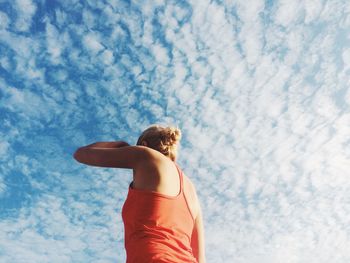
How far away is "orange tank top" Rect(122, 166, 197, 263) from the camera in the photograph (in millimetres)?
2891

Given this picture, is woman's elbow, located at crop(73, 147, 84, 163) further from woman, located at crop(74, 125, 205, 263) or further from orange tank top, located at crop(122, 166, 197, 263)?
orange tank top, located at crop(122, 166, 197, 263)

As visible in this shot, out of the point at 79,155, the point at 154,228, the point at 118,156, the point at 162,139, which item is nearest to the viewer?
the point at 154,228

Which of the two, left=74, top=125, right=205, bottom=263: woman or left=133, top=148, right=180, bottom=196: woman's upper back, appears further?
left=133, top=148, right=180, bottom=196: woman's upper back

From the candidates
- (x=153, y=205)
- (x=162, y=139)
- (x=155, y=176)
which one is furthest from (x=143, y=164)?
(x=162, y=139)

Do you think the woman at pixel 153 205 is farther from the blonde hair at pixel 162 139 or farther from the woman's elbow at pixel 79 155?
the blonde hair at pixel 162 139

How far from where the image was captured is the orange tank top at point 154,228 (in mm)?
2891

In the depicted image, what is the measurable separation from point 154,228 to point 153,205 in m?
0.19

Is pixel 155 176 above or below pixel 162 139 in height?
below

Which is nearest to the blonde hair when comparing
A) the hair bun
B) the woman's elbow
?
the hair bun

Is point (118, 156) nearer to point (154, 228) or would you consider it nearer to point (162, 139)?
point (162, 139)

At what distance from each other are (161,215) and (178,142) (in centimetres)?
99

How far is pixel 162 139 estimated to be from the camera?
369cm

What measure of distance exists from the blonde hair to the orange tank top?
58 cm

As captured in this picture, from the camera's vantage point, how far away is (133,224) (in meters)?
3.04
